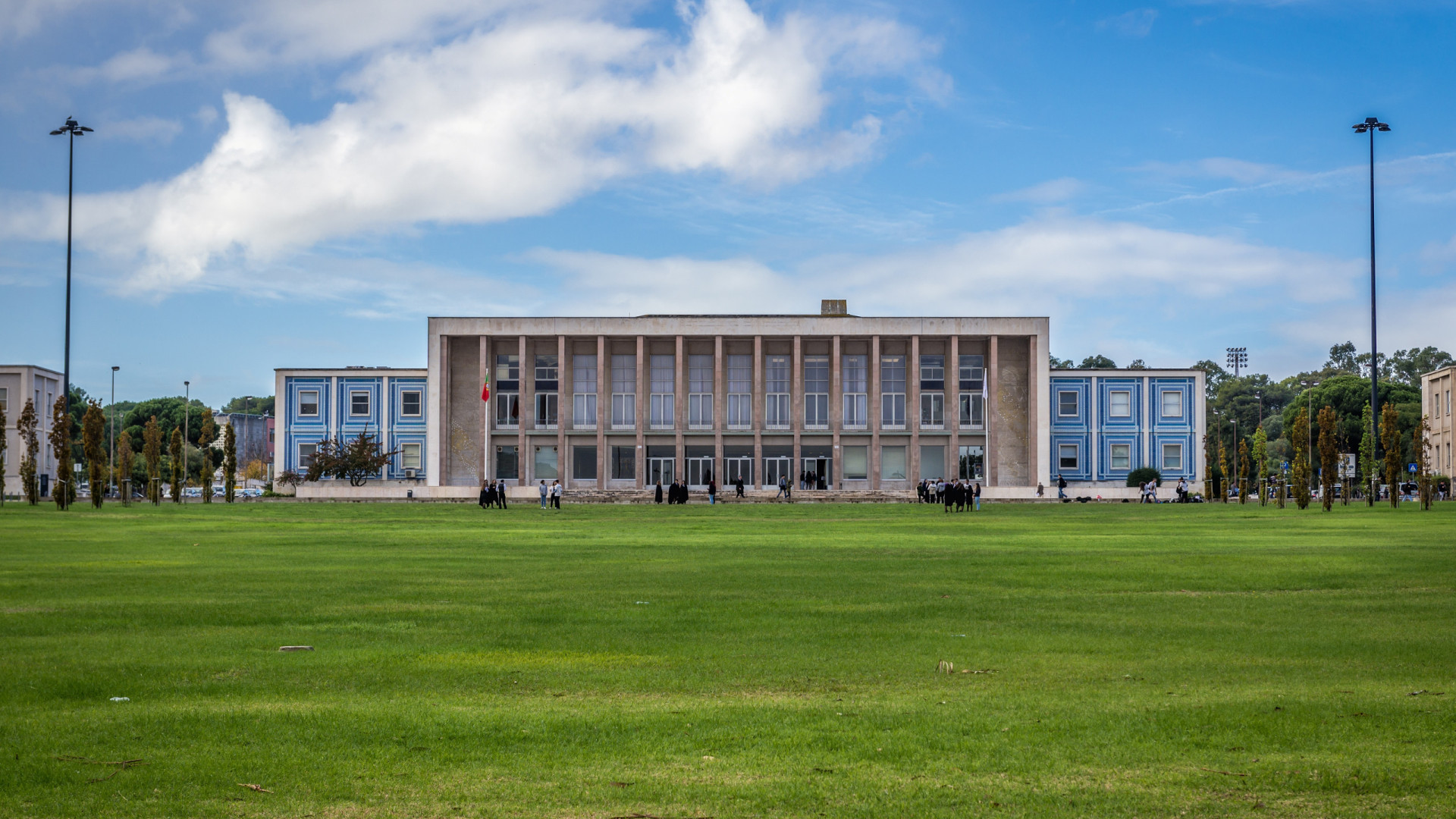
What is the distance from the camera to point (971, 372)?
86000mm

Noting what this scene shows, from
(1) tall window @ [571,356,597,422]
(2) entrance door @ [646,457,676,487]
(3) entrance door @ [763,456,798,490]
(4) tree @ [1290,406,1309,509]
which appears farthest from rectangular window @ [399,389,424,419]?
(4) tree @ [1290,406,1309,509]

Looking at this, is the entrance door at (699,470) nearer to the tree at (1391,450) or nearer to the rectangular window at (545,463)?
the rectangular window at (545,463)

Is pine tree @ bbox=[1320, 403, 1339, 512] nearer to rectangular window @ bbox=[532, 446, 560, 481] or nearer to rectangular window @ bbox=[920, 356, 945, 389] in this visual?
rectangular window @ bbox=[920, 356, 945, 389]

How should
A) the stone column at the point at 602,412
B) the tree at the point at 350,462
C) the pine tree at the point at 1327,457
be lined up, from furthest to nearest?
the stone column at the point at 602,412
the tree at the point at 350,462
the pine tree at the point at 1327,457

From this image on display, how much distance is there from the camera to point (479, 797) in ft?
21.8

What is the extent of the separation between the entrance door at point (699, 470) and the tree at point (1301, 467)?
40.9m

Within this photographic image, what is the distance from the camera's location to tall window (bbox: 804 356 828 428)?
86375 mm

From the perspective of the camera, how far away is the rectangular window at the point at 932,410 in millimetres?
85875

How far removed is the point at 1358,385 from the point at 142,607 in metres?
110

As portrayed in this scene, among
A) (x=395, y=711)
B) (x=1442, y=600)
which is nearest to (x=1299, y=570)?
(x=1442, y=600)

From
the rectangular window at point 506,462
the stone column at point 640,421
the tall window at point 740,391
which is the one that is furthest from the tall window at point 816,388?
the rectangular window at point 506,462

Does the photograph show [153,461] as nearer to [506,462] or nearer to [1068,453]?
[506,462]

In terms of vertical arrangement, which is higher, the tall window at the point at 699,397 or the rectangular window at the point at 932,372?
the rectangular window at the point at 932,372

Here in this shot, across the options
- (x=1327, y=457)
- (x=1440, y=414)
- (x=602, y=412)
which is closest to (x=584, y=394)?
(x=602, y=412)
